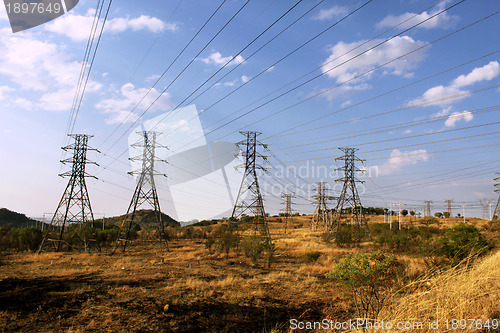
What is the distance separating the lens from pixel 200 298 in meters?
14.1

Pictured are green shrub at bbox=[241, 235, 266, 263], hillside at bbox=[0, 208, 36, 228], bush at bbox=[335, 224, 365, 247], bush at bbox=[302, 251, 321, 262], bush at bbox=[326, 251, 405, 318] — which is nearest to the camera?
bush at bbox=[326, 251, 405, 318]

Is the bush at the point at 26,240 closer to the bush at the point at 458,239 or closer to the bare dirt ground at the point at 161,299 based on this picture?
the bare dirt ground at the point at 161,299

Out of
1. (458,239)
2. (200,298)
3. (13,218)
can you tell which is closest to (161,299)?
(200,298)

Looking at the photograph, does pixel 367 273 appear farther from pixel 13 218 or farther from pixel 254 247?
pixel 13 218

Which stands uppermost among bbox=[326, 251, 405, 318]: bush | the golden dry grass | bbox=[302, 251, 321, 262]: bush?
the golden dry grass

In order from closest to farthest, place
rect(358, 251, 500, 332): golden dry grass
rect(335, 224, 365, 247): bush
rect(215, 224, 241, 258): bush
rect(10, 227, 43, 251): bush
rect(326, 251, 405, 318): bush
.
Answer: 1. rect(358, 251, 500, 332): golden dry grass
2. rect(326, 251, 405, 318): bush
3. rect(215, 224, 241, 258): bush
4. rect(10, 227, 43, 251): bush
5. rect(335, 224, 365, 247): bush

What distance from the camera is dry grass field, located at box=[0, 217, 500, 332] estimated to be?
542cm

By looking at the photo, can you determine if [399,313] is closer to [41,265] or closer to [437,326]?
[437,326]

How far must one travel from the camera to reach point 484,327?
4.64 metres

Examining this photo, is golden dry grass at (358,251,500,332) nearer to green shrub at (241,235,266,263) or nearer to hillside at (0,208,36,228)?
green shrub at (241,235,266,263)

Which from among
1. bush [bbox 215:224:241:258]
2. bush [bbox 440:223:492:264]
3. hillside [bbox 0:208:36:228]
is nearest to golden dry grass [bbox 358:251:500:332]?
bush [bbox 440:223:492:264]

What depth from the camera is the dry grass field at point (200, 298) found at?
5.42m

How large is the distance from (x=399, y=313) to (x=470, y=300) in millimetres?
1417

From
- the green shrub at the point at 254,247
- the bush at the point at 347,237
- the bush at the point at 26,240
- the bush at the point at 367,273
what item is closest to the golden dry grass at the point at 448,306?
the bush at the point at 367,273
